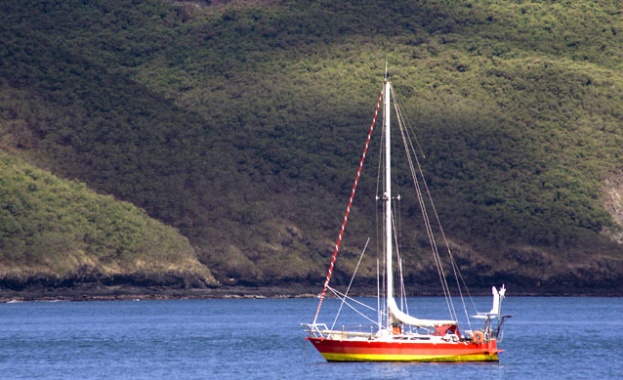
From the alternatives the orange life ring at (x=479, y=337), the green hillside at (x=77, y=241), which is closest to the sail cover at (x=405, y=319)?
the orange life ring at (x=479, y=337)

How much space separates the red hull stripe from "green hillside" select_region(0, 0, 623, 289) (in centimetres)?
8307

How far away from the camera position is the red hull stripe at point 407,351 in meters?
62.6

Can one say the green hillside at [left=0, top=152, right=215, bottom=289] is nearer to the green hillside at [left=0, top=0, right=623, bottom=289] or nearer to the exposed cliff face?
the green hillside at [left=0, top=0, right=623, bottom=289]

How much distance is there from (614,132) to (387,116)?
116027 millimetres

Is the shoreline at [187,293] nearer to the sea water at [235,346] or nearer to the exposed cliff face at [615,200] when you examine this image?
the exposed cliff face at [615,200]

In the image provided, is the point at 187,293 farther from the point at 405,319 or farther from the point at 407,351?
the point at 407,351

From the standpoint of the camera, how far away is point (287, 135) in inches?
7156

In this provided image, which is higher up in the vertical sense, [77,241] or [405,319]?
[77,241]

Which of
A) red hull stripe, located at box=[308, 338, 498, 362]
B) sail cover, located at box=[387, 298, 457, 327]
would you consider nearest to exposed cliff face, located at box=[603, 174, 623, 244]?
red hull stripe, located at box=[308, 338, 498, 362]

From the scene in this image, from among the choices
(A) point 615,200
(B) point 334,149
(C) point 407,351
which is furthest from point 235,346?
(B) point 334,149

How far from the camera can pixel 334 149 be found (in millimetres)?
175500

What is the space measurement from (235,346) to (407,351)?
22353 millimetres

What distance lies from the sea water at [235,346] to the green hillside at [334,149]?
72.8 feet

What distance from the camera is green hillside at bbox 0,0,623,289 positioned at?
15538 cm
